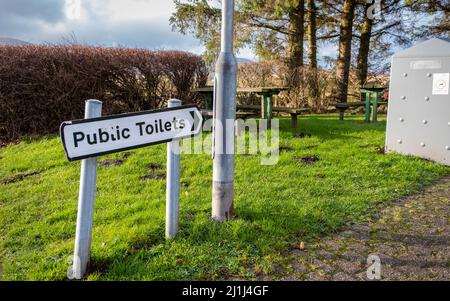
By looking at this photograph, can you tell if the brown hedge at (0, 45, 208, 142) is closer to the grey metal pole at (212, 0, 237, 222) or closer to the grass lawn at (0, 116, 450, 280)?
the grass lawn at (0, 116, 450, 280)

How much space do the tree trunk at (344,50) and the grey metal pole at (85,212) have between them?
13.7m

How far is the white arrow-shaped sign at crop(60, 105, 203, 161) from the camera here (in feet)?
9.25

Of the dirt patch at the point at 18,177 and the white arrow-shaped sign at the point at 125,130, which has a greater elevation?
the white arrow-shaped sign at the point at 125,130

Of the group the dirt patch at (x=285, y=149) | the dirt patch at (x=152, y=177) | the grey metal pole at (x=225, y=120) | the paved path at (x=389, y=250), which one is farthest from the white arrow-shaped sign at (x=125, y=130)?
the dirt patch at (x=285, y=149)

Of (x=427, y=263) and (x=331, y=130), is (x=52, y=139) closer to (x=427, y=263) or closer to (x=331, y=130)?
(x=331, y=130)

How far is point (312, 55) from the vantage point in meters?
16.4

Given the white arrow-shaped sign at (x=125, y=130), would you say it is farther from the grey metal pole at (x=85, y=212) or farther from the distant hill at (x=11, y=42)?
the distant hill at (x=11, y=42)

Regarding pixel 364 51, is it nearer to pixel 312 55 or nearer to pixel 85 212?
pixel 312 55

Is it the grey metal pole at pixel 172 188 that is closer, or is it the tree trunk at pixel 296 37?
the grey metal pole at pixel 172 188

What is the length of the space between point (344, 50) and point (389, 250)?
1362cm

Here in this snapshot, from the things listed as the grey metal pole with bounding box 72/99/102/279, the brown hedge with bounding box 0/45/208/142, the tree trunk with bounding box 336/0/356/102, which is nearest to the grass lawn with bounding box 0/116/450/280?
the grey metal pole with bounding box 72/99/102/279

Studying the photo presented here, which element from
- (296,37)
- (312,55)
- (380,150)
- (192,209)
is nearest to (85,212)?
(192,209)

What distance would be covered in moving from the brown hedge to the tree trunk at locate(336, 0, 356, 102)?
291 inches

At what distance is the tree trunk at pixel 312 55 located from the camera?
14.9m
